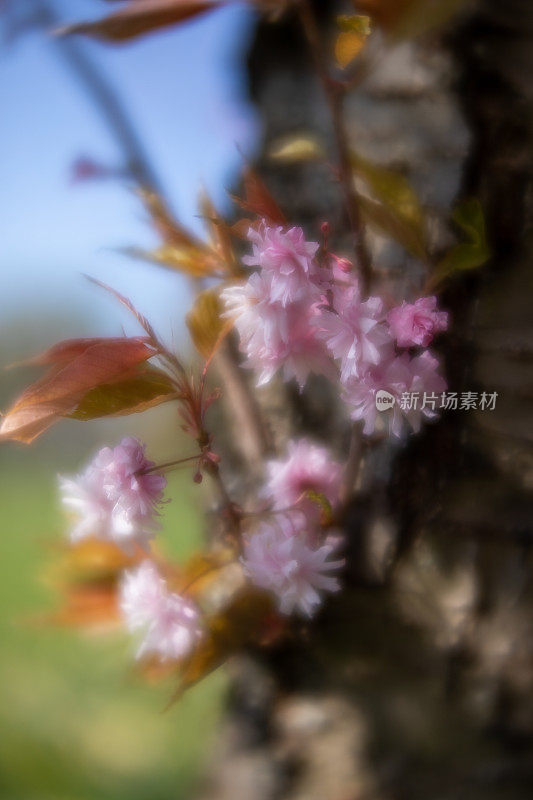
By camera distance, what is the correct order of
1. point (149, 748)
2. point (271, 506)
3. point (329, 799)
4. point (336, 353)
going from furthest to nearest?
point (149, 748), point (329, 799), point (271, 506), point (336, 353)

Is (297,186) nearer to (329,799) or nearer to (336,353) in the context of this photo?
(336,353)

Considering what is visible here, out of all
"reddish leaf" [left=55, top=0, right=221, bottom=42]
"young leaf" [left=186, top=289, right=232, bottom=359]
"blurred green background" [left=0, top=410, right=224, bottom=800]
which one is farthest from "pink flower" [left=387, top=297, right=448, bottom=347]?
"blurred green background" [left=0, top=410, right=224, bottom=800]

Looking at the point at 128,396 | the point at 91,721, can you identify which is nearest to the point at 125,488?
the point at 128,396

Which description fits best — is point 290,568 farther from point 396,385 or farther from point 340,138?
point 340,138

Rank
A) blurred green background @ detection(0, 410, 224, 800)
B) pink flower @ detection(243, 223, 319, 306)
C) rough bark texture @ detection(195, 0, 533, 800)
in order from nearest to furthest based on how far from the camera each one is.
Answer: pink flower @ detection(243, 223, 319, 306) → rough bark texture @ detection(195, 0, 533, 800) → blurred green background @ detection(0, 410, 224, 800)

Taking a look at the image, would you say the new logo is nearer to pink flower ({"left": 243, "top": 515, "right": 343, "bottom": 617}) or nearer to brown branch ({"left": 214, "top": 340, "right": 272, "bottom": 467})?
pink flower ({"left": 243, "top": 515, "right": 343, "bottom": 617})

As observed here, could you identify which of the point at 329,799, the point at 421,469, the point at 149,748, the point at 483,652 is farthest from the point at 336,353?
the point at 149,748

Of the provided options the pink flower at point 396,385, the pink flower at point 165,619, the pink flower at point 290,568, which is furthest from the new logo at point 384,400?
the pink flower at point 165,619
